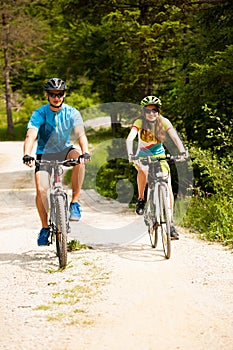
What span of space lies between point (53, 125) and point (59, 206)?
3.47ft

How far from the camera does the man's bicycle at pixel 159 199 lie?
23.5 ft

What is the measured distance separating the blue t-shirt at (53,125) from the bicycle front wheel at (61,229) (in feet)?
2.43

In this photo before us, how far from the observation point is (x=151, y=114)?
7633 millimetres

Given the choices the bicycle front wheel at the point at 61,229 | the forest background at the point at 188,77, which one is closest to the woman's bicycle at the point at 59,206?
the bicycle front wheel at the point at 61,229

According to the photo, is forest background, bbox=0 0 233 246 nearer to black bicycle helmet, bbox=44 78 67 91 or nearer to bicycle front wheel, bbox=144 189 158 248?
bicycle front wheel, bbox=144 189 158 248

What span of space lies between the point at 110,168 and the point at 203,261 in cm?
732

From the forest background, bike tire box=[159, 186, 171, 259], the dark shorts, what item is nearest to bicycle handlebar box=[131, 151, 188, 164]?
bike tire box=[159, 186, 171, 259]

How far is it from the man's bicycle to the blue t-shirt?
0.94 meters

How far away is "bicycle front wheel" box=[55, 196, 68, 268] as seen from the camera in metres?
6.73

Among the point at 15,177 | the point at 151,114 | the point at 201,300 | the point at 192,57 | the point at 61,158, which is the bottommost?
the point at 15,177

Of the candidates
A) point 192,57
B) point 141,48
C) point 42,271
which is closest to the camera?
point 42,271

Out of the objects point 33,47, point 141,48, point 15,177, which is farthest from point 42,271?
point 33,47

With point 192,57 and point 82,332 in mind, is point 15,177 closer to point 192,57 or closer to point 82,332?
point 192,57

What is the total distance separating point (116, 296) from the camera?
572 centimetres
